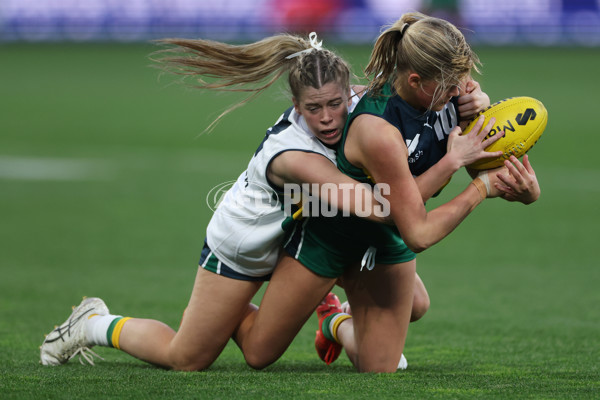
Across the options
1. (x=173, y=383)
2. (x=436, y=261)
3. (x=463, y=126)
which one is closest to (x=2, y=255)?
(x=436, y=261)

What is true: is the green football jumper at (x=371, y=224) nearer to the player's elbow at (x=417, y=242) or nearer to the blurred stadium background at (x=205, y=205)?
the player's elbow at (x=417, y=242)

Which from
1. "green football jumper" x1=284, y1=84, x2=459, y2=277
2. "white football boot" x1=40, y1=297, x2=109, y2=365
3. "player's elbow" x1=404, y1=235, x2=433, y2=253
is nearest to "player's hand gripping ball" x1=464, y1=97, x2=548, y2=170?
"green football jumper" x1=284, y1=84, x2=459, y2=277

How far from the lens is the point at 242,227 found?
13.6 feet

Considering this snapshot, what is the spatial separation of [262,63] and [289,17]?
19.8 m

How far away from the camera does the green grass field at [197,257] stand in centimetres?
367

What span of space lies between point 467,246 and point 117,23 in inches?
711

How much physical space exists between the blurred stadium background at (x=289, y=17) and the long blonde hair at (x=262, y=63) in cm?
1848

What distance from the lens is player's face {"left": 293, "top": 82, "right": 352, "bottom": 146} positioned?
3756 millimetres

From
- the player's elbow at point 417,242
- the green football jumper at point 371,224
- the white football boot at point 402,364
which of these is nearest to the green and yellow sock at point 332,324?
the white football boot at point 402,364

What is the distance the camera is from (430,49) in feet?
11.7

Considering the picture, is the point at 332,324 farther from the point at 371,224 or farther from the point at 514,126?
the point at 514,126

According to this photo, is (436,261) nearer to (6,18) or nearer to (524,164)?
(524,164)

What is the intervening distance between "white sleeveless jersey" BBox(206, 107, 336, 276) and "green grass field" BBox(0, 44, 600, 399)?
7.9 inches

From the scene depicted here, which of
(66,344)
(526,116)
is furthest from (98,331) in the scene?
(526,116)
